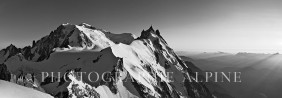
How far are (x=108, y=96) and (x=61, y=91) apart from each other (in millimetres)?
39304

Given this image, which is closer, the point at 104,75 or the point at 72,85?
the point at 72,85

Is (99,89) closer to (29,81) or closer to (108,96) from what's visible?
(108,96)

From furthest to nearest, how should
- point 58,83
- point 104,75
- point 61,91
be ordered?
1. point 104,75
2. point 58,83
3. point 61,91

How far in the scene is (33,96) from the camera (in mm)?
10258

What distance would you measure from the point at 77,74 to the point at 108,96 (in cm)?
2737

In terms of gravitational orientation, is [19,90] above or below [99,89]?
above

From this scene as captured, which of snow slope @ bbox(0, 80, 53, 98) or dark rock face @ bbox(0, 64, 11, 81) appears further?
dark rock face @ bbox(0, 64, 11, 81)

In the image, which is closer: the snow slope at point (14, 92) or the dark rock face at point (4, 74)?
A: the snow slope at point (14, 92)

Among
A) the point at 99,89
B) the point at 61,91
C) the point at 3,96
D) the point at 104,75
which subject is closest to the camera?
the point at 3,96

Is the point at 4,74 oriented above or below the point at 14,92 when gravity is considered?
below

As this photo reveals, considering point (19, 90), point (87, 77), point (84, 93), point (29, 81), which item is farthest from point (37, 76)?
point (19, 90)

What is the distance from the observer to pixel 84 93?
16125cm

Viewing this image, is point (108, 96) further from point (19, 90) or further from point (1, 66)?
point (19, 90)

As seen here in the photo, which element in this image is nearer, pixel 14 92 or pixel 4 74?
pixel 14 92
